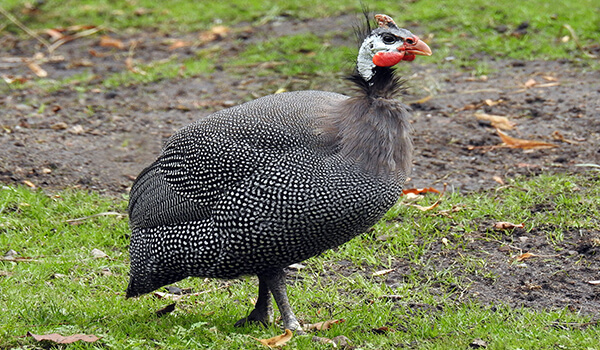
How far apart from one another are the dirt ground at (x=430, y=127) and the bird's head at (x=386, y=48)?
0.97m

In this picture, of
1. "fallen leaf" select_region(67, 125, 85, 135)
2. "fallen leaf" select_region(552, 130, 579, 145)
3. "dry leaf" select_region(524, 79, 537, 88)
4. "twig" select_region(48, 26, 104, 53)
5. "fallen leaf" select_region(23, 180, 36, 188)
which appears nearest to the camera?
"fallen leaf" select_region(23, 180, 36, 188)

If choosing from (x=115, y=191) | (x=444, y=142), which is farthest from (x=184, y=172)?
(x=444, y=142)


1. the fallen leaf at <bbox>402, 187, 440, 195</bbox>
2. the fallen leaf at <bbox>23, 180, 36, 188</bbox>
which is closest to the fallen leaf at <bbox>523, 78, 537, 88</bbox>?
the fallen leaf at <bbox>402, 187, 440, 195</bbox>

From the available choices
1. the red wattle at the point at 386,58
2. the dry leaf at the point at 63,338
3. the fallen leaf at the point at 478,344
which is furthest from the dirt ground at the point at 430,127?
the dry leaf at the point at 63,338

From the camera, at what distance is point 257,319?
4195 mm

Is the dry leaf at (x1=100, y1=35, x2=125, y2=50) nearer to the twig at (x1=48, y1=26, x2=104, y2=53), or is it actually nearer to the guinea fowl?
the twig at (x1=48, y1=26, x2=104, y2=53)

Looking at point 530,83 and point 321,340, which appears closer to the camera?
point 321,340

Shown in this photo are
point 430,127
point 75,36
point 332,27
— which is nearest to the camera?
point 430,127

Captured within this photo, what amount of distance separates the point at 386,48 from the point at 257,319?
62.4 inches

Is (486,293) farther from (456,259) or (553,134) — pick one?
(553,134)

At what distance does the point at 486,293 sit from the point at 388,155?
3.94 feet

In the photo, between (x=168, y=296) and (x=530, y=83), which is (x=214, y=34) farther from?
(x=168, y=296)

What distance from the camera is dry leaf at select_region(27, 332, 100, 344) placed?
369cm

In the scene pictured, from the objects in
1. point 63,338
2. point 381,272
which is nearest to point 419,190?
point 381,272
